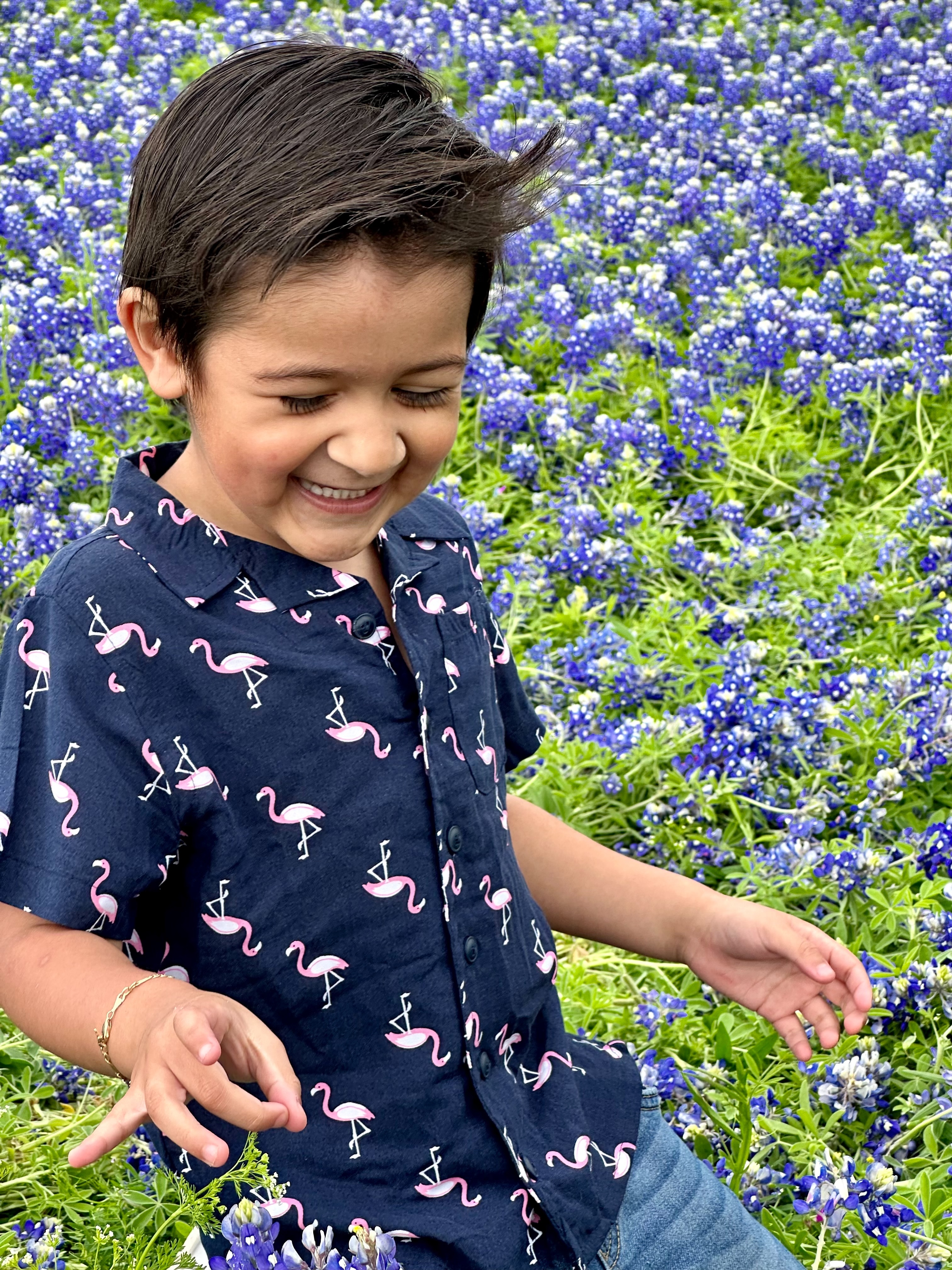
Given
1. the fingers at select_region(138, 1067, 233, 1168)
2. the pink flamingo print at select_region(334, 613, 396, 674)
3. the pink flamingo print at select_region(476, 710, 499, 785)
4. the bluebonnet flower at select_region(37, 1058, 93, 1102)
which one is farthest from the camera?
the bluebonnet flower at select_region(37, 1058, 93, 1102)

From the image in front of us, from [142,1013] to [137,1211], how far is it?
967 millimetres

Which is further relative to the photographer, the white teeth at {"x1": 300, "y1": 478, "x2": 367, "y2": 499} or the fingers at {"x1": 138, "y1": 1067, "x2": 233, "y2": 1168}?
the white teeth at {"x1": 300, "y1": 478, "x2": 367, "y2": 499}

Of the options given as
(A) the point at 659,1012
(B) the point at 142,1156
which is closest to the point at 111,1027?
(B) the point at 142,1156

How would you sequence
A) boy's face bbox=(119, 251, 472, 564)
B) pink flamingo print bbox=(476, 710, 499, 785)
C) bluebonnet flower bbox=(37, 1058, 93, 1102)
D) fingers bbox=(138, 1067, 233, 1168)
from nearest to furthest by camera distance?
fingers bbox=(138, 1067, 233, 1168), boy's face bbox=(119, 251, 472, 564), pink flamingo print bbox=(476, 710, 499, 785), bluebonnet flower bbox=(37, 1058, 93, 1102)

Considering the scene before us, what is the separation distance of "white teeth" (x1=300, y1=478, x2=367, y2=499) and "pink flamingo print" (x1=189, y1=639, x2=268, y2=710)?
0.17 metres

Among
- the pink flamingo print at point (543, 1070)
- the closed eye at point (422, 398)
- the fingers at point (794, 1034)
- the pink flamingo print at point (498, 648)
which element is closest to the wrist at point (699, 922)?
the fingers at point (794, 1034)

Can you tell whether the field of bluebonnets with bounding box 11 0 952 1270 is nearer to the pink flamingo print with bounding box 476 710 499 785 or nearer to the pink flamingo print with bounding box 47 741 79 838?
the pink flamingo print with bounding box 47 741 79 838

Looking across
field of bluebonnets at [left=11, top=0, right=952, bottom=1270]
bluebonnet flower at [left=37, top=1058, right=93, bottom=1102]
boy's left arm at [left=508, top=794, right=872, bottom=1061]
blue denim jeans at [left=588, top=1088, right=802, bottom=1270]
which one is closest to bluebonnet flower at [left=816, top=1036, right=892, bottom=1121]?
field of bluebonnets at [left=11, top=0, right=952, bottom=1270]

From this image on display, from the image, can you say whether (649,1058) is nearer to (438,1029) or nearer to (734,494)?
(438,1029)

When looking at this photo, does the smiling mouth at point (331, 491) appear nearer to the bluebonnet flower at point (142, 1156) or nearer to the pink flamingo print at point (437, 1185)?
the pink flamingo print at point (437, 1185)

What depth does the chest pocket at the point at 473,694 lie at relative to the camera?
1684mm

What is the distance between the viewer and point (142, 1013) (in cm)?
128

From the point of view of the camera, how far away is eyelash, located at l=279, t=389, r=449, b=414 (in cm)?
144

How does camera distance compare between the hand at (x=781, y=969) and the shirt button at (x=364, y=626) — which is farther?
the hand at (x=781, y=969)
